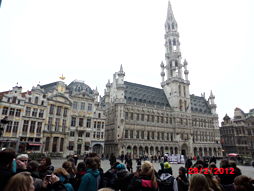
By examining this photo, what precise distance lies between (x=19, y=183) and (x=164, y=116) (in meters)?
55.6

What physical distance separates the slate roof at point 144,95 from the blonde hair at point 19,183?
49815mm

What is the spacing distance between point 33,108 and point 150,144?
103 feet

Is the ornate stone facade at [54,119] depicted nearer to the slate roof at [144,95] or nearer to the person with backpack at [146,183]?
the slate roof at [144,95]

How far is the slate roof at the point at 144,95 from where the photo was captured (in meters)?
54.8

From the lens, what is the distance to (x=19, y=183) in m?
2.86

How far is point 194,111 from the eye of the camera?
217ft

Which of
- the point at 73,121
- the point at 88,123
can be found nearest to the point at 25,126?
the point at 73,121

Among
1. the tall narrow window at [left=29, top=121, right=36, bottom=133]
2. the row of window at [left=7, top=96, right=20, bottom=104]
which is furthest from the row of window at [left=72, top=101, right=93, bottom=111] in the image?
the row of window at [left=7, top=96, right=20, bottom=104]

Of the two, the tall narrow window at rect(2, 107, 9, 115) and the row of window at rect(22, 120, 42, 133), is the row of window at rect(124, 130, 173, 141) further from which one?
the tall narrow window at rect(2, 107, 9, 115)

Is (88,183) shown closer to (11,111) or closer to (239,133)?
(11,111)

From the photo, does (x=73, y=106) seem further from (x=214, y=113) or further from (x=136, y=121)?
(x=214, y=113)

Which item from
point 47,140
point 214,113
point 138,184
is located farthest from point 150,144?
point 138,184

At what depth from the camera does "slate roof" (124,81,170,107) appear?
54781 mm

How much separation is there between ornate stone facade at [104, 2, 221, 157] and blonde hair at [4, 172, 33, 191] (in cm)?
4335
